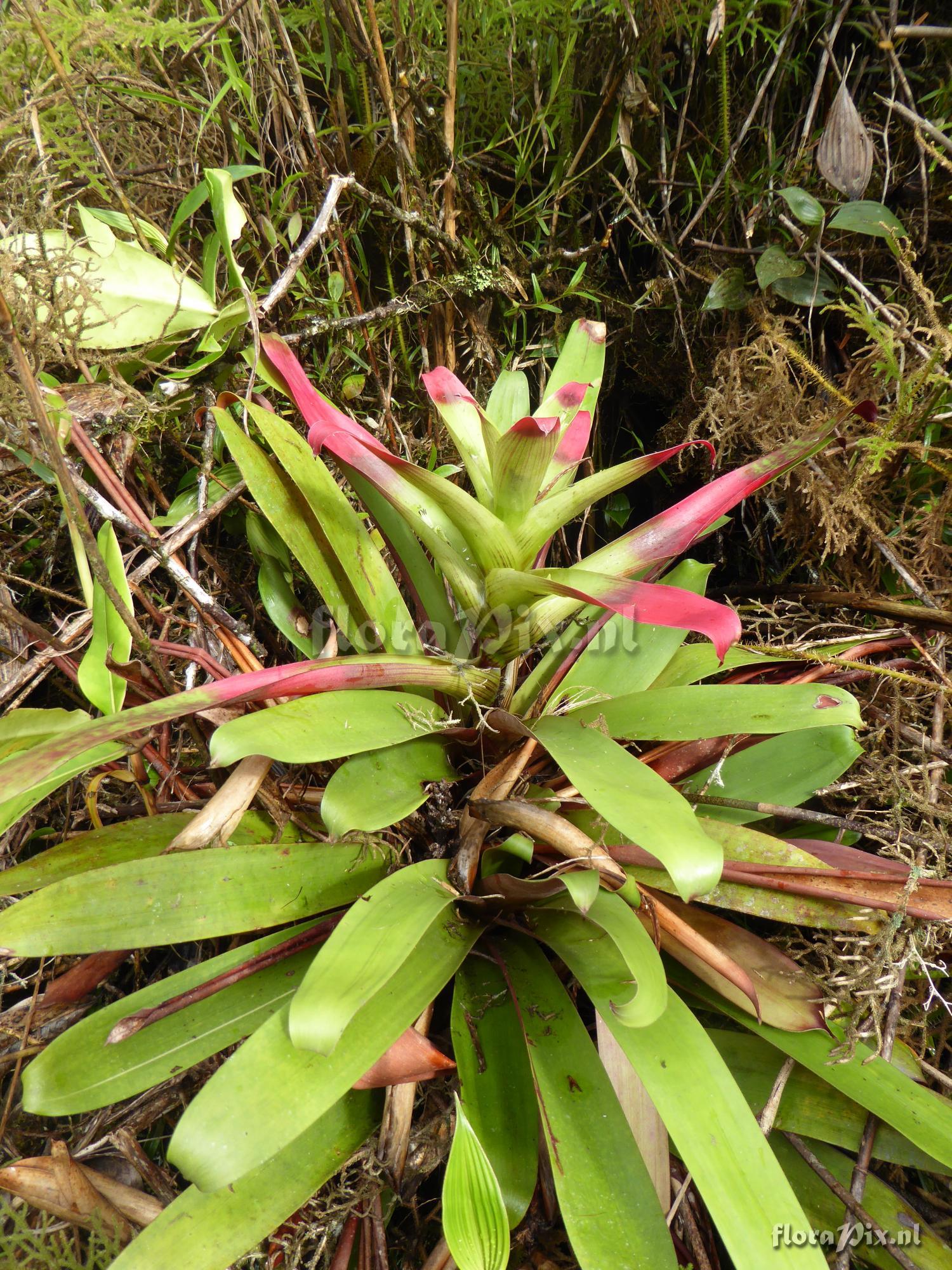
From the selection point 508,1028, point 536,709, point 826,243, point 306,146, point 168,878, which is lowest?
point 508,1028

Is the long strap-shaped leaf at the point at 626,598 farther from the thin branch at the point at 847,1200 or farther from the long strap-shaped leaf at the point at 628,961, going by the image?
the thin branch at the point at 847,1200

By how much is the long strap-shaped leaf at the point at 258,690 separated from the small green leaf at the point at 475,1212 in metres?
0.37

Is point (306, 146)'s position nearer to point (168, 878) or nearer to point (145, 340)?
point (145, 340)

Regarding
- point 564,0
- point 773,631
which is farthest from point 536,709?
point 564,0

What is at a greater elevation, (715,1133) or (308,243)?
(308,243)

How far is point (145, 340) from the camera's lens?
0.90 metres

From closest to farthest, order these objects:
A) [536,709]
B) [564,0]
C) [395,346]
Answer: [536,709] < [564,0] < [395,346]

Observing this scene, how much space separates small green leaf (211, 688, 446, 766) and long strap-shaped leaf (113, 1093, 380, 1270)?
333 mm

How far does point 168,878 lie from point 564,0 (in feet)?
4.07

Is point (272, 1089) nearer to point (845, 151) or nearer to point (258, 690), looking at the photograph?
point (258, 690)

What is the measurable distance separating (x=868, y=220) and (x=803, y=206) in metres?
0.09

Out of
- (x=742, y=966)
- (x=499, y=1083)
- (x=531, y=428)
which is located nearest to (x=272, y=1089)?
(x=499, y=1083)

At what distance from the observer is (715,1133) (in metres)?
0.56

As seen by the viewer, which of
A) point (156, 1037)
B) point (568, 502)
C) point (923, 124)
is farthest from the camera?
point (923, 124)
